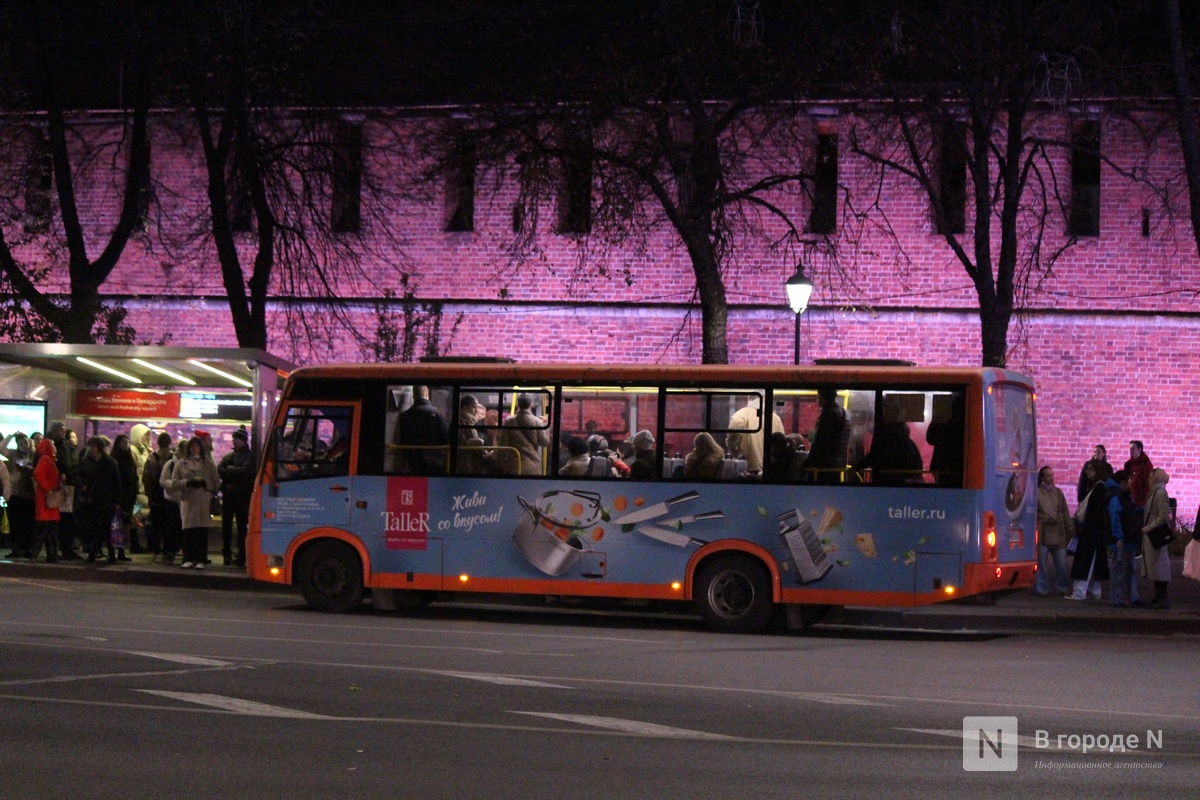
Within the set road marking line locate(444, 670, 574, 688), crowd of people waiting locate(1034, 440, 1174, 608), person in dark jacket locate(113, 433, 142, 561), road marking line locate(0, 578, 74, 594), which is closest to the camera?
road marking line locate(444, 670, 574, 688)

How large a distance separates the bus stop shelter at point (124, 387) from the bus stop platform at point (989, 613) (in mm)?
2485

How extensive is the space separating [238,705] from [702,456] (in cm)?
731

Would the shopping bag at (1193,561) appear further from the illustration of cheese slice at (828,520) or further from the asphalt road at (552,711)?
the illustration of cheese slice at (828,520)

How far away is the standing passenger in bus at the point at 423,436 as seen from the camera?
16656 millimetres

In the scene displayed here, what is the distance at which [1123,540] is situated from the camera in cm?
1783

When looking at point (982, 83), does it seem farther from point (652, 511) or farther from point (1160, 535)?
point (652, 511)

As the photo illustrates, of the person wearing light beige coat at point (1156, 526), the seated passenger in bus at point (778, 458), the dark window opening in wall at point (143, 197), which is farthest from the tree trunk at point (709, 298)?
the dark window opening in wall at point (143, 197)

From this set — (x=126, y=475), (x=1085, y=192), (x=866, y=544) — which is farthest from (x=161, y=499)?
(x=1085, y=192)

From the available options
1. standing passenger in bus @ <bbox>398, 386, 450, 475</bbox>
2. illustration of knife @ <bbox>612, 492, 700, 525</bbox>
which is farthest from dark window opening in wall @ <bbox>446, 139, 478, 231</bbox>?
illustration of knife @ <bbox>612, 492, 700, 525</bbox>

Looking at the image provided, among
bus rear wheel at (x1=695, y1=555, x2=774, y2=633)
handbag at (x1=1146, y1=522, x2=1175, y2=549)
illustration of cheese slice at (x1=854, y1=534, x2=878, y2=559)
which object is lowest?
bus rear wheel at (x1=695, y1=555, x2=774, y2=633)

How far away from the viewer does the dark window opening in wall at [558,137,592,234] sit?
21516mm

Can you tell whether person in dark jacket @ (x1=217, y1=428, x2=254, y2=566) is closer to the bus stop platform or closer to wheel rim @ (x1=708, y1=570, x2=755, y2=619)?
the bus stop platform

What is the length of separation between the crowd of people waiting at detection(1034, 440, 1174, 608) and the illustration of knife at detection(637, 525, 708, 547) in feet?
17.9

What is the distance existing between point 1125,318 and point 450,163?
1211 cm
